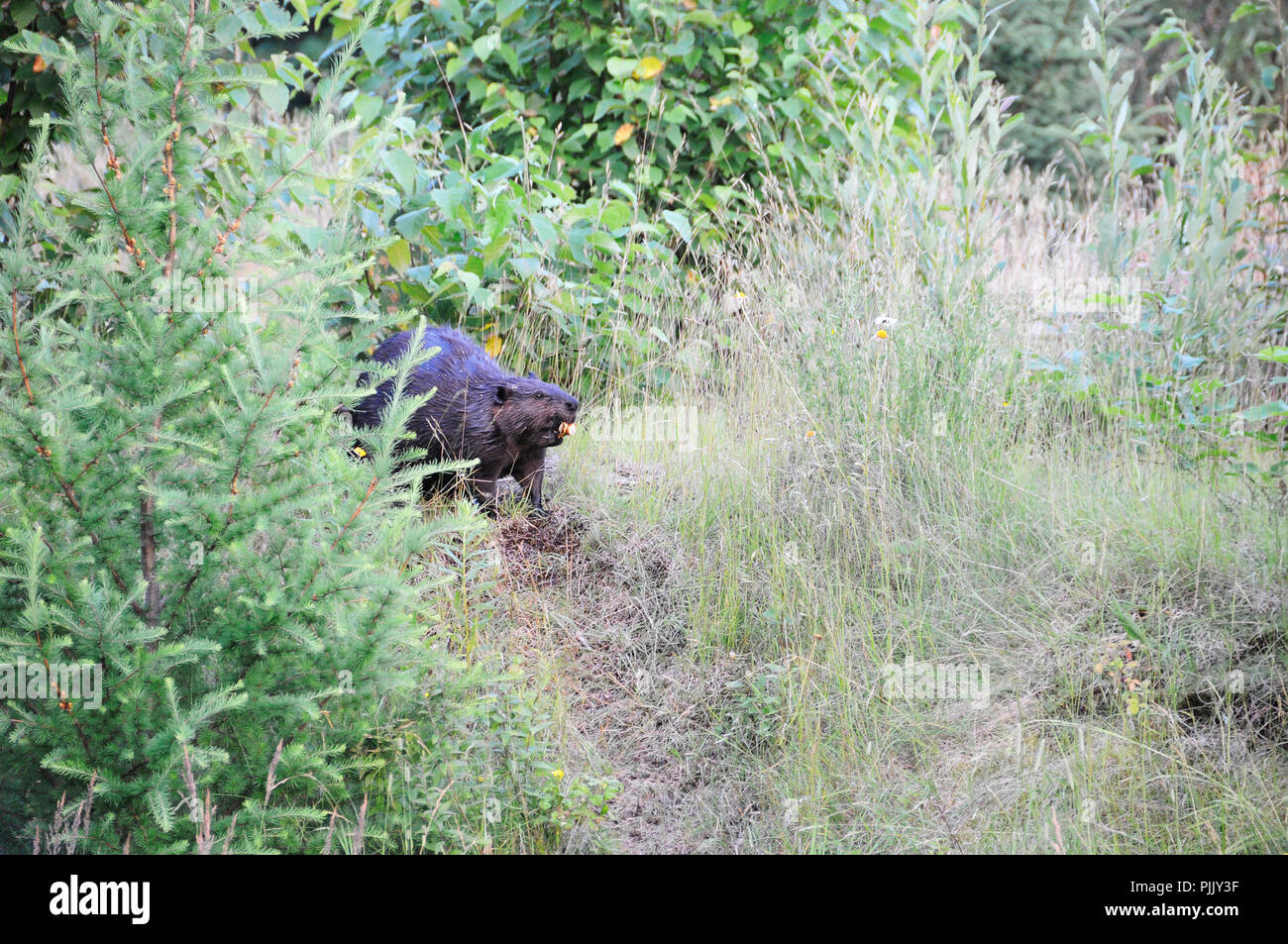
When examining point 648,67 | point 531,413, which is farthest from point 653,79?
point 531,413

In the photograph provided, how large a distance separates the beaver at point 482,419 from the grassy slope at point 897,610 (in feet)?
0.84

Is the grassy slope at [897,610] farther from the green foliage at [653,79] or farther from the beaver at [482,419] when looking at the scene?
the green foliage at [653,79]

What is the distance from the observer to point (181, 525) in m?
2.32

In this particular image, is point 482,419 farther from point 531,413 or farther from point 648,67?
point 648,67

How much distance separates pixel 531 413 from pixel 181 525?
1.72 meters

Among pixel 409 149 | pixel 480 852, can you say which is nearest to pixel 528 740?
pixel 480 852

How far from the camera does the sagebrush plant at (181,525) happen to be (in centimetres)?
211

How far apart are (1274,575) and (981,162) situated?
2.41 metres

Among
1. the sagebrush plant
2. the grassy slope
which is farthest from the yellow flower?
the sagebrush plant

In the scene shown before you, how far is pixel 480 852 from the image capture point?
2451 mm

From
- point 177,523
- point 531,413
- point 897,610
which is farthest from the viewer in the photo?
point 531,413

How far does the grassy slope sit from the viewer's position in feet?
8.74

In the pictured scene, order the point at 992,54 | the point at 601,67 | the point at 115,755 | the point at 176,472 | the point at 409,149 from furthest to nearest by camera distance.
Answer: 1. the point at 992,54
2. the point at 601,67
3. the point at 409,149
4. the point at 176,472
5. the point at 115,755
